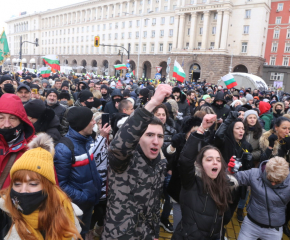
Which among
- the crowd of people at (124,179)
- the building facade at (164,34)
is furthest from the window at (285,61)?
the crowd of people at (124,179)

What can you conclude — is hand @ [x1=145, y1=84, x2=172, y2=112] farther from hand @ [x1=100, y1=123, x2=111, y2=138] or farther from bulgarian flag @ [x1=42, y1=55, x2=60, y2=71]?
bulgarian flag @ [x1=42, y1=55, x2=60, y2=71]

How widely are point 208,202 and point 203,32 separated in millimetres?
40552

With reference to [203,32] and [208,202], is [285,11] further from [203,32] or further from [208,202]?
[208,202]

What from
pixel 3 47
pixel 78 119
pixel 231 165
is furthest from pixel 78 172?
pixel 3 47

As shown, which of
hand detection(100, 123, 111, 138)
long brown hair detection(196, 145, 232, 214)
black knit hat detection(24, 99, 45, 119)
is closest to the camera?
long brown hair detection(196, 145, 232, 214)

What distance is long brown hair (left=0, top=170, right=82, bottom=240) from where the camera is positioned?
1.61 m

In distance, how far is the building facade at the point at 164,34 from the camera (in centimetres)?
3656

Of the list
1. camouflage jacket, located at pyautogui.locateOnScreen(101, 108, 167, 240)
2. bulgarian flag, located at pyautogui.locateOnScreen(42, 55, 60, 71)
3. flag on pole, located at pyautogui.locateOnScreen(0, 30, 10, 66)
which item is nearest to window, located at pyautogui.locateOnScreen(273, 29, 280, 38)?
bulgarian flag, located at pyautogui.locateOnScreen(42, 55, 60, 71)

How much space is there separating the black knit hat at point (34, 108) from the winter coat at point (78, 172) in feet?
3.37

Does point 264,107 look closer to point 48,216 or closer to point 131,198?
point 131,198

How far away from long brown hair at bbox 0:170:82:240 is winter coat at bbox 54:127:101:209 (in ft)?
1.46

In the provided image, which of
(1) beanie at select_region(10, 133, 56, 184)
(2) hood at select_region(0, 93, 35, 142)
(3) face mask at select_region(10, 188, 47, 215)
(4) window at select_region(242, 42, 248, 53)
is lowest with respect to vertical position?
(3) face mask at select_region(10, 188, 47, 215)

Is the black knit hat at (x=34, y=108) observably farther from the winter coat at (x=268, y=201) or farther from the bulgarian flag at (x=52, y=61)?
the bulgarian flag at (x=52, y=61)

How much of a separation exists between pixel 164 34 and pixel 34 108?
4478 cm
